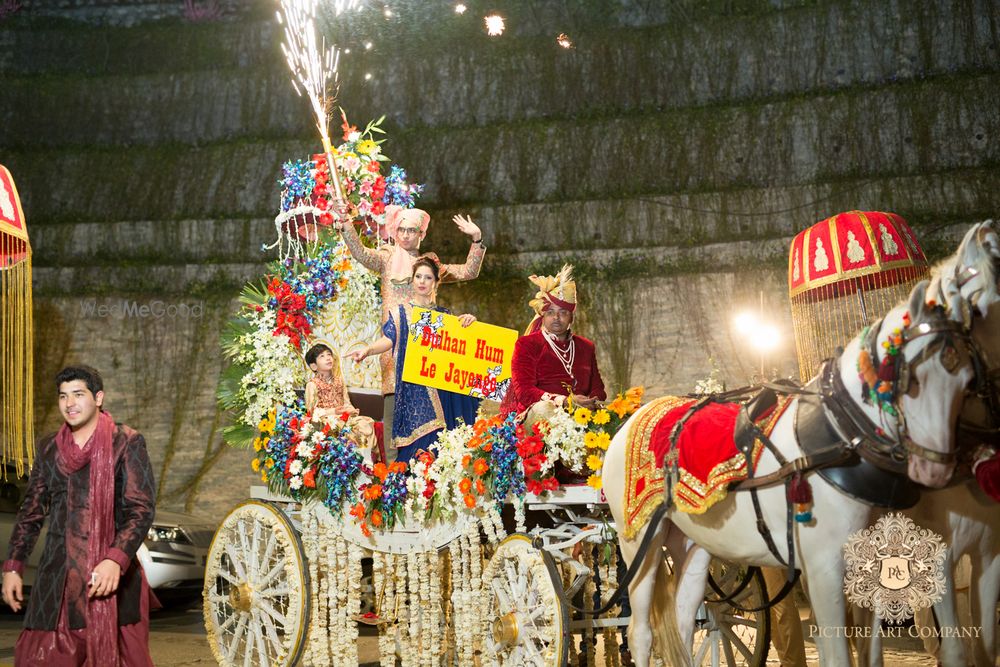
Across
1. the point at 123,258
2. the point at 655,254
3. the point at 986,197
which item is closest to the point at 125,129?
the point at 123,258

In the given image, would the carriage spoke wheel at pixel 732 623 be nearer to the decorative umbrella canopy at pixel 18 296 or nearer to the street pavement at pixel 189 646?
the street pavement at pixel 189 646

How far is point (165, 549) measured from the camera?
36.3ft

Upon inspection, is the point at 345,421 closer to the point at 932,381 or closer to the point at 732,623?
the point at 732,623

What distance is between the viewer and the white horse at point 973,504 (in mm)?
4293

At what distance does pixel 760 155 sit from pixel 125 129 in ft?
28.5

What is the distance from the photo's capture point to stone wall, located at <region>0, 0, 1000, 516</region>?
488 inches

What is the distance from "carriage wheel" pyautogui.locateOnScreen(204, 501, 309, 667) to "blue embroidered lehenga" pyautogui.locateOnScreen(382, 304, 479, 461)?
938 mm

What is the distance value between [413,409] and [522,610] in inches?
73.7

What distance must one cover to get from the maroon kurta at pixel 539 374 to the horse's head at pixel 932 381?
8.67 ft

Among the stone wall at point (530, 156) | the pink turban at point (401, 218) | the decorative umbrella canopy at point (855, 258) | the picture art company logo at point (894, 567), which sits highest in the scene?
the stone wall at point (530, 156)

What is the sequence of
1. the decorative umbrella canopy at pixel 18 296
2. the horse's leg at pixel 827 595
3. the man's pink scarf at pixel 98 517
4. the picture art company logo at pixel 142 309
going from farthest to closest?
the picture art company logo at pixel 142 309 → the decorative umbrella canopy at pixel 18 296 → the man's pink scarf at pixel 98 517 → the horse's leg at pixel 827 595

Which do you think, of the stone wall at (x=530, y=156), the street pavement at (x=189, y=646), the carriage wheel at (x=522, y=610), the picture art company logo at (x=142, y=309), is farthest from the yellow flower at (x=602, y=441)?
the picture art company logo at (x=142, y=309)

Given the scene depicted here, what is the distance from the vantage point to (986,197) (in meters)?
11.9

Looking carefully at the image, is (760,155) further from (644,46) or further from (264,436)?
(264,436)
